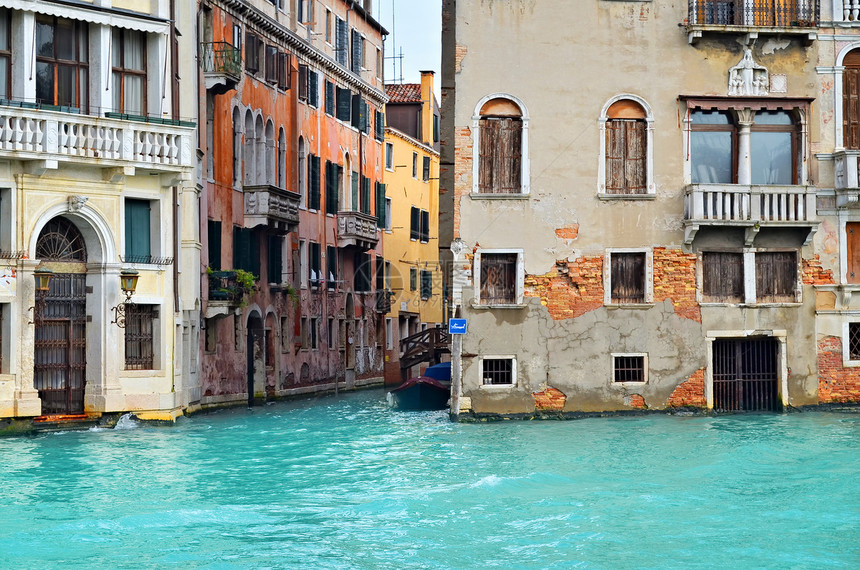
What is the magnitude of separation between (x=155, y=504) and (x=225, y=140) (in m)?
17.1

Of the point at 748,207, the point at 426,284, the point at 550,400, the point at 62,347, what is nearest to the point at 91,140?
the point at 62,347

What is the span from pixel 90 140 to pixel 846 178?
1401 centimetres

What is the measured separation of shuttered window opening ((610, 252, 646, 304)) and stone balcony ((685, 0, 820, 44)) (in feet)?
14.0

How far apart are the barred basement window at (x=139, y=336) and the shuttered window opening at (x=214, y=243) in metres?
4.82

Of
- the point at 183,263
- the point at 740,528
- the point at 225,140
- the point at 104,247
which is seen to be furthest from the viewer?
the point at 225,140

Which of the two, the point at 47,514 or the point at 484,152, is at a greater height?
the point at 484,152

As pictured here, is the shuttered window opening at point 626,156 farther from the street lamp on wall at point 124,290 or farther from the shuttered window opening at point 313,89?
the shuttered window opening at point 313,89

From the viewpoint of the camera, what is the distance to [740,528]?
14305 mm

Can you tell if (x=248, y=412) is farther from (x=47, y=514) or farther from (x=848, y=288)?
(x=47, y=514)

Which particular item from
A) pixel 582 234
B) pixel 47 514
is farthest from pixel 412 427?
pixel 47 514

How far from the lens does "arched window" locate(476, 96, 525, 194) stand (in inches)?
979

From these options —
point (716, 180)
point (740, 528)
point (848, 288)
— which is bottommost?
point (740, 528)

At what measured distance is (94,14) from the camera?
79.9ft

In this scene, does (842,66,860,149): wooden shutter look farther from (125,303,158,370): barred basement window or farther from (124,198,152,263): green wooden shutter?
(125,303,158,370): barred basement window
